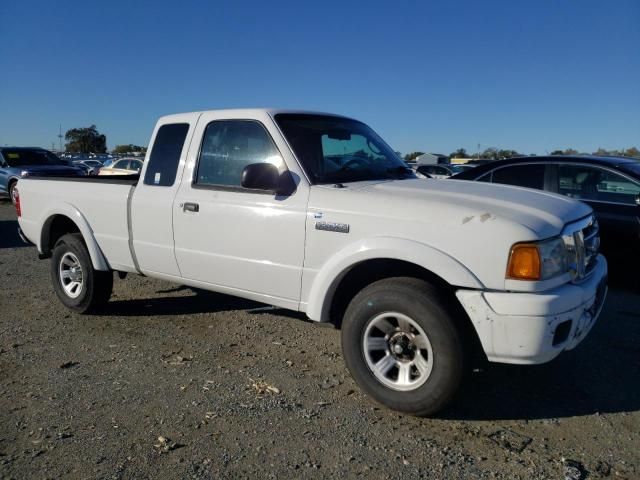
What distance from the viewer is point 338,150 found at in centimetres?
436

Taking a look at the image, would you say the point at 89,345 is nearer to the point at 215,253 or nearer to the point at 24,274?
the point at 215,253

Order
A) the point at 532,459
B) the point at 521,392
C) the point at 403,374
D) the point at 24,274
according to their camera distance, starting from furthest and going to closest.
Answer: the point at 24,274, the point at 521,392, the point at 403,374, the point at 532,459

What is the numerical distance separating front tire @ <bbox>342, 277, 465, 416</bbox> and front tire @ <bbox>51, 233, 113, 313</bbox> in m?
2.96

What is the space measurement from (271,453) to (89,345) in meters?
2.40

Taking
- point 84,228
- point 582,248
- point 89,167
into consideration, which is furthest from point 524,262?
point 89,167

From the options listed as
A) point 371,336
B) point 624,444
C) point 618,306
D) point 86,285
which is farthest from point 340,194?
point 618,306

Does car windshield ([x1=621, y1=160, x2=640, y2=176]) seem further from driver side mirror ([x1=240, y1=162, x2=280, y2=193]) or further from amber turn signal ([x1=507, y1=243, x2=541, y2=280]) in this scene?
driver side mirror ([x1=240, y1=162, x2=280, y2=193])

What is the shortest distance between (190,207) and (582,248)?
285cm

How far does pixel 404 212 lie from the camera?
10.9ft

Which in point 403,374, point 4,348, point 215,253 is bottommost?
point 4,348

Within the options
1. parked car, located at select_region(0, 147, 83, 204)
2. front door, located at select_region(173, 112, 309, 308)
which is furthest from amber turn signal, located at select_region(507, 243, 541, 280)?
parked car, located at select_region(0, 147, 83, 204)

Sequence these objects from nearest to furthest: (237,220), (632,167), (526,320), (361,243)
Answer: (526,320)
(361,243)
(237,220)
(632,167)

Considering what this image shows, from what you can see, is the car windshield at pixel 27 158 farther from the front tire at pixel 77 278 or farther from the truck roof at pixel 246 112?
the truck roof at pixel 246 112

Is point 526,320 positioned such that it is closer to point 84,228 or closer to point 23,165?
point 84,228
